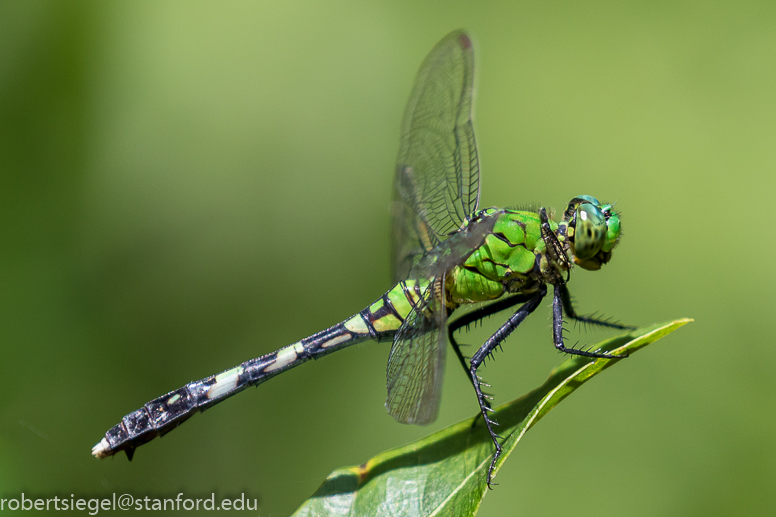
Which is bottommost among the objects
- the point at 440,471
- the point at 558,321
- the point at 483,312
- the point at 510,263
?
the point at 440,471

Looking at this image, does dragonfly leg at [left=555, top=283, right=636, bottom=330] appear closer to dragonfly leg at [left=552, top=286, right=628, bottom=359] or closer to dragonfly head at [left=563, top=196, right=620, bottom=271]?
dragonfly leg at [left=552, top=286, right=628, bottom=359]

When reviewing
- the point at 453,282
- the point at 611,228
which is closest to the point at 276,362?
the point at 453,282

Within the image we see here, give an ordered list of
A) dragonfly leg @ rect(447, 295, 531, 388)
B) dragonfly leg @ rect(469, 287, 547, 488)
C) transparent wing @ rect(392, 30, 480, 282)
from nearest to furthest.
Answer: dragonfly leg @ rect(469, 287, 547, 488) < dragonfly leg @ rect(447, 295, 531, 388) < transparent wing @ rect(392, 30, 480, 282)

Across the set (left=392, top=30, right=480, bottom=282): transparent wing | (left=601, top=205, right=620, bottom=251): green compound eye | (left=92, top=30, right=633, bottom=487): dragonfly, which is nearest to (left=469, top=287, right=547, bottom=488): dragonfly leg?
(left=92, top=30, right=633, bottom=487): dragonfly

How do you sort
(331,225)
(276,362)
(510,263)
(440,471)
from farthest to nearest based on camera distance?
(331,225) → (276,362) → (510,263) → (440,471)

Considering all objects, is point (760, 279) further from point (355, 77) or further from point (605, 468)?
point (355, 77)

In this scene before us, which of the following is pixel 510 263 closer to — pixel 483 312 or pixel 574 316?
pixel 483 312

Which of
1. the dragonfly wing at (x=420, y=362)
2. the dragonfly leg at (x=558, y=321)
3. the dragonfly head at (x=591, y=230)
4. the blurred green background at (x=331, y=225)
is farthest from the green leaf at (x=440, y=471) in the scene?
the blurred green background at (x=331, y=225)
